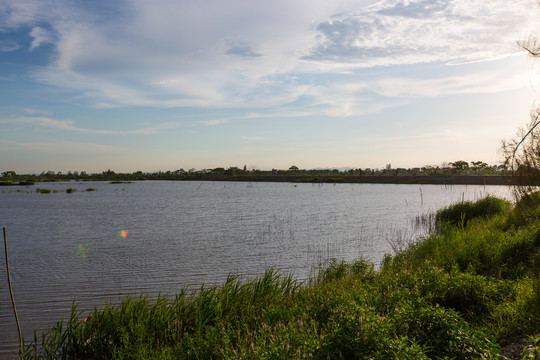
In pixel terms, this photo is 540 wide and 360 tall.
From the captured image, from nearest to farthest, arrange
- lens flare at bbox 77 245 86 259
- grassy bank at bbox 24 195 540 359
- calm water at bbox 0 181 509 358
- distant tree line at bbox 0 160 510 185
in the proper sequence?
grassy bank at bbox 24 195 540 359 → calm water at bbox 0 181 509 358 → lens flare at bbox 77 245 86 259 → distant tree line at bbox 0 160 510 185

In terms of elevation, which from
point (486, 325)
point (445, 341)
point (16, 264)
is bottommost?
point (16, 264)

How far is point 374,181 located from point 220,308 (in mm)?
101325

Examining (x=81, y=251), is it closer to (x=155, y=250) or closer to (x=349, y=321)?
(x=155, y=250)

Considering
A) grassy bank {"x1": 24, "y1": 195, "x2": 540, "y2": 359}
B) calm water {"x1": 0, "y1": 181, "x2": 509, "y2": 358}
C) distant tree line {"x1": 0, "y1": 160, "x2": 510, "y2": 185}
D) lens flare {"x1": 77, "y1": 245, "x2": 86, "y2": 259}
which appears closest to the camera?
grassy bank {"x1": 24, "y1": 195, "x2": 540, "y2": 359}

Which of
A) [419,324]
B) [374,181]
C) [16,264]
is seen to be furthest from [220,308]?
[374,181]

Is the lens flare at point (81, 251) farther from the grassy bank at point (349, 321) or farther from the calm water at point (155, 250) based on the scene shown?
the grassy bank at point (349, 321)

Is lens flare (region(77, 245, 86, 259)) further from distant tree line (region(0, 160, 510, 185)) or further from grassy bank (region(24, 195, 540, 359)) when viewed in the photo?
distant tree line (region(0, 160, 510, 185))

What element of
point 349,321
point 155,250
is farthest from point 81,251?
point 349,321

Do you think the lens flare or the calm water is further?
the lens flare

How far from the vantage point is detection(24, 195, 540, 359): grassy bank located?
189 inches

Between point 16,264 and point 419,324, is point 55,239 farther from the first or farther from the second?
point 419,324

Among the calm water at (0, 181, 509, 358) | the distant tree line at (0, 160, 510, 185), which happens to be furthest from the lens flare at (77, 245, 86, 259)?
the distant tree line at (0, 160, 510, 185)

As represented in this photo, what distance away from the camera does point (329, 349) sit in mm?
4840

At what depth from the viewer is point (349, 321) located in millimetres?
5129
